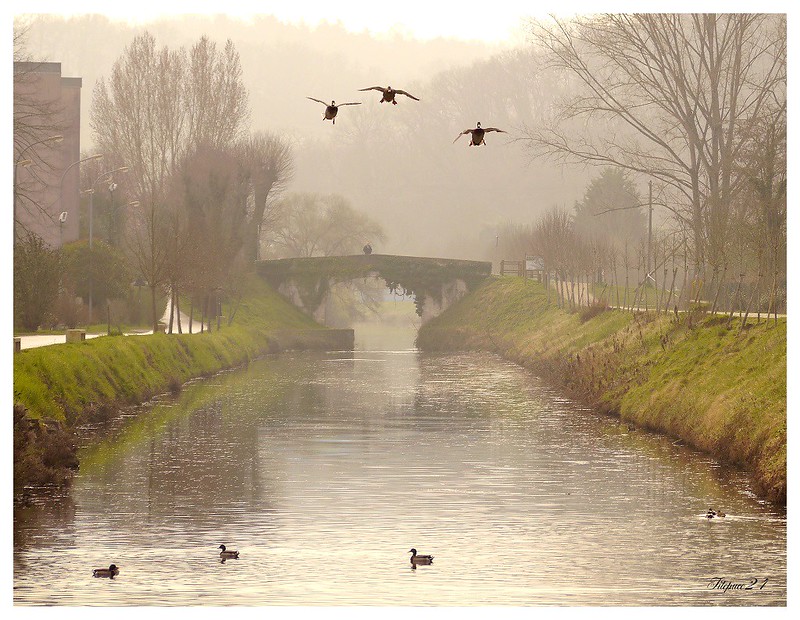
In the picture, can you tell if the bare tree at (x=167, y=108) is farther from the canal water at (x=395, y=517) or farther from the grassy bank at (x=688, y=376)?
the canal water at (x=395, y=517)

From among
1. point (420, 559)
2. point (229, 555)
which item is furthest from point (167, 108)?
point (420, 559)

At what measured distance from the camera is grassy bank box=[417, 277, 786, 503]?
35438 millimetres

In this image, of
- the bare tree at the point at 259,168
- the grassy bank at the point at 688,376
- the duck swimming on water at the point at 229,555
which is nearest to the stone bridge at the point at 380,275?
the bare tree at the point at 259,168

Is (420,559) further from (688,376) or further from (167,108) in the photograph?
(167,108)

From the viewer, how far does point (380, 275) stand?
12450 cm

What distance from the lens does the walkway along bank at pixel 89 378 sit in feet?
109

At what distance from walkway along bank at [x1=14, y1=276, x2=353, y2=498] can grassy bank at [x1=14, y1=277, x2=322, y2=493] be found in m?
0.02

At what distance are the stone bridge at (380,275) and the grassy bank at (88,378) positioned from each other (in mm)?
25821

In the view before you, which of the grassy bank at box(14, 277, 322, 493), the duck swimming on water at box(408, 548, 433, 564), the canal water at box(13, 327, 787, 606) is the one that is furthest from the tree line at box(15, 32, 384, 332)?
the duck swimming on water at box(408, 548, 433, 564)

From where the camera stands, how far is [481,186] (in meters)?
189

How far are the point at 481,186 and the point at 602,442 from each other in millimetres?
147387

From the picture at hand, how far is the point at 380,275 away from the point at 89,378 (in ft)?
250
